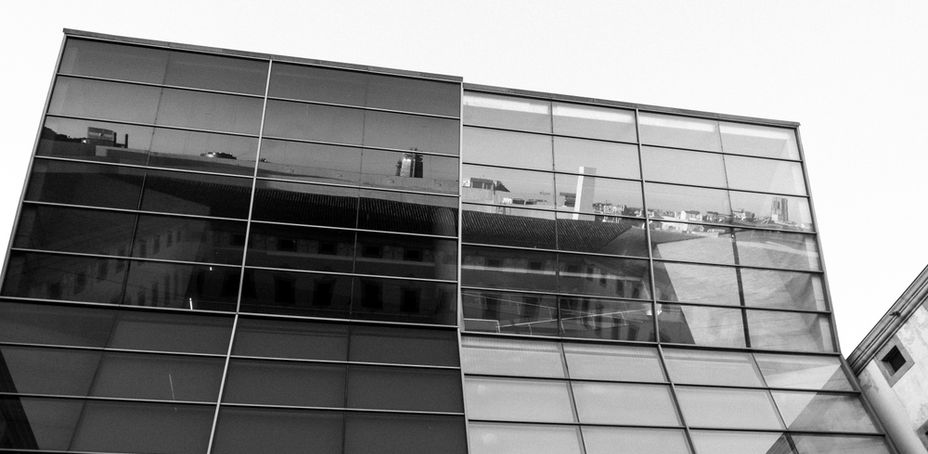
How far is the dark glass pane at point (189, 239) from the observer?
22.4m

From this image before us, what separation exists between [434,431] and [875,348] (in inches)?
535

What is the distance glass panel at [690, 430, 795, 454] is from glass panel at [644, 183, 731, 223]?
286 inches

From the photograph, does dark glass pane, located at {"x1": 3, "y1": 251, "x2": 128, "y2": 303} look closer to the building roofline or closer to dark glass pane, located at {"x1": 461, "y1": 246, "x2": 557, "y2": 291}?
dark glass pane, located at {"x1": 461, "y1": 246, "x2": 557, "y2": 291}

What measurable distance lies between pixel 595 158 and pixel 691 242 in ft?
13.4

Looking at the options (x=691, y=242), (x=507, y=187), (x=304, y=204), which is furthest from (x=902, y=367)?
(x=304, y=204)

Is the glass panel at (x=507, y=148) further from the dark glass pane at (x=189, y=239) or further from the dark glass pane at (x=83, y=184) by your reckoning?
the dark glass pane at (x=83, y=184)

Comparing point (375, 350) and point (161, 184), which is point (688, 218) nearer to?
point (375, 350)

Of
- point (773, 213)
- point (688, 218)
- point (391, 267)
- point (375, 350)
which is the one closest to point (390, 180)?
point (391, 267)

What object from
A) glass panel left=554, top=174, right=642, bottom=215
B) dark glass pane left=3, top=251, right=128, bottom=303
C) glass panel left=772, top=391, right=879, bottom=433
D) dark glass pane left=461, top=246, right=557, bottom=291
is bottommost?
glass panel left=772, top=391, right=879, bottom=433

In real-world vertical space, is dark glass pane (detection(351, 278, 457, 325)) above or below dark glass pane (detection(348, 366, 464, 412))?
above

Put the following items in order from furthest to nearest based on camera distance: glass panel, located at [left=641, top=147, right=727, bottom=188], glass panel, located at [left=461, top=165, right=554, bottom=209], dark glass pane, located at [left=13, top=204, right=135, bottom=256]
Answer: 1. glass panel, located at [left=641, top=147, right=727, bottom=188]
2. glass panel, located at [left=461, top=165, right=554, bottom=209]
3. dark glass pane, located at [left=13, top=204, right=135, bottom=256]

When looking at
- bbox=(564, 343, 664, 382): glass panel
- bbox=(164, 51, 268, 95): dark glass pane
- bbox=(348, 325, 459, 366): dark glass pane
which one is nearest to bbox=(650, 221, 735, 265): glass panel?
bbox=(564, 343, 664, 382): glass panel

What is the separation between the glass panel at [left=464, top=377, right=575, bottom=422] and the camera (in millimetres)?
21250

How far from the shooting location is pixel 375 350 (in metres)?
21.9
